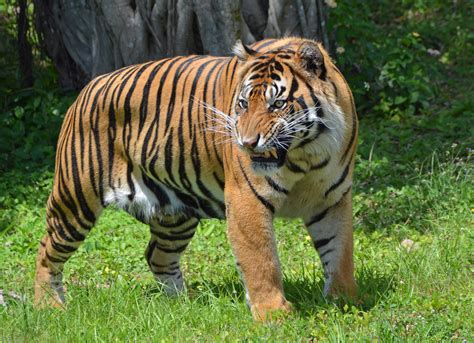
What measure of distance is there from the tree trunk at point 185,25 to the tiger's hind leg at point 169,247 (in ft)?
7.87

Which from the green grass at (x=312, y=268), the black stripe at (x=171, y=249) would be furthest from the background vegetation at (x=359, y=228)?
the black stripe at (x=171, y=249)

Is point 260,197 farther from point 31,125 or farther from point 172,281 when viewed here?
point 31,125

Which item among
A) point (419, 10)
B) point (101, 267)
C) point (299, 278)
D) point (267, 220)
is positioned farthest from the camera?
point (419, 10)

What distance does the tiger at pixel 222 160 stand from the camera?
448 centimetres

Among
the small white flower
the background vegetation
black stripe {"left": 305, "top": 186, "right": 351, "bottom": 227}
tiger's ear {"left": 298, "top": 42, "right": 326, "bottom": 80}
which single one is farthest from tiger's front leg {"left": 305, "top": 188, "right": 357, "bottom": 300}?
the small white flower

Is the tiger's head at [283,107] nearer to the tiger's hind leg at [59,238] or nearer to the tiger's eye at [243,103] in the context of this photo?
the tiger's eye at [243,103]

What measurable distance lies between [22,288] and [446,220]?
2660 mm

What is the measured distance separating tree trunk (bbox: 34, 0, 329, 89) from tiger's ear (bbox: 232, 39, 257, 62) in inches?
128

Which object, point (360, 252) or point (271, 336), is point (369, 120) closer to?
point (360, 252)

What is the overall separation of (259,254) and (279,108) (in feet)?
2.46

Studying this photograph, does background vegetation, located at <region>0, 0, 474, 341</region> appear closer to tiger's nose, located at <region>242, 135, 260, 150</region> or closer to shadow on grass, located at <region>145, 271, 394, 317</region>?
shadow on grass, located at <region>145, 271, 394, 317</region>

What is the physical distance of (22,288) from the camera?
5.76m

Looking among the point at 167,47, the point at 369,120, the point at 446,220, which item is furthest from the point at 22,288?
the point at 369,120

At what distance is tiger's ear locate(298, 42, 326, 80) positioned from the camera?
4453 mm
